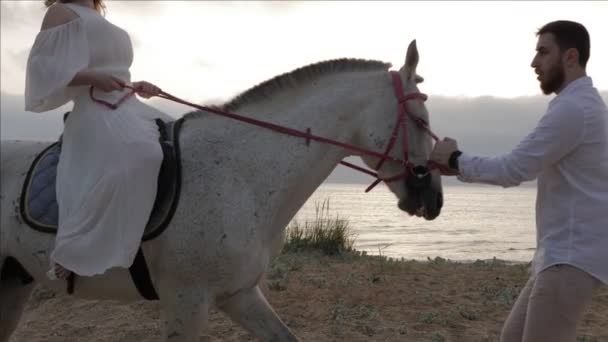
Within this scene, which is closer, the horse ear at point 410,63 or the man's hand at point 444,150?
the man's hand at point 444,150

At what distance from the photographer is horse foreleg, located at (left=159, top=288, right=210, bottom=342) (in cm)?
306

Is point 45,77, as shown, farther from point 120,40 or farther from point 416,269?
point 416,269

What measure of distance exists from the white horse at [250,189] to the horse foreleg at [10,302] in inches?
12.5

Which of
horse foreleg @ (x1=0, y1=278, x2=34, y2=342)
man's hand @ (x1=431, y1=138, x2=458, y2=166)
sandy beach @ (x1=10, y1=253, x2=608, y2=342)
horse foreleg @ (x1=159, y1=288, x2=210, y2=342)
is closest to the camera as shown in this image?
horse foreleg @ (x1=159, y1=288, x2=210, y2=342)

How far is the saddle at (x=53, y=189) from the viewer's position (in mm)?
3143

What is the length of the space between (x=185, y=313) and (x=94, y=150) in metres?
0.96

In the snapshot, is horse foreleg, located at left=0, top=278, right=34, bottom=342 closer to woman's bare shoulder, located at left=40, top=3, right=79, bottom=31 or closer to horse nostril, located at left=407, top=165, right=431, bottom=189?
woman's bare shoulder, located at left=40, top=3, right=79, bottom=31

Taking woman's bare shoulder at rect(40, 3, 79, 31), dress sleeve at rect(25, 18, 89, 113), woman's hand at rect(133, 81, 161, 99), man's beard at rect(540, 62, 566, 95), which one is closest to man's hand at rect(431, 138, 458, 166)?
man's beard at rect(540, 62, 566, 95)

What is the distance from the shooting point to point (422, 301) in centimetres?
650

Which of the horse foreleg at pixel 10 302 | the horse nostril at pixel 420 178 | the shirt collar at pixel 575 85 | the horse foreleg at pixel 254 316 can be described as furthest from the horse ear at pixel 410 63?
the horse foreleg at pixel 10 302

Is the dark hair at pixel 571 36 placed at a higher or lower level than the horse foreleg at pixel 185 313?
higher

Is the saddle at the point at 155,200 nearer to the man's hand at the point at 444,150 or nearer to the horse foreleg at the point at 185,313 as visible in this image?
the horse foreleg at the point at 185,313

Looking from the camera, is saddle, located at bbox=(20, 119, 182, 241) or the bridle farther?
the bridle

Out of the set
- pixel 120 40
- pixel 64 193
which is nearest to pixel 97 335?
pixel 64 193
